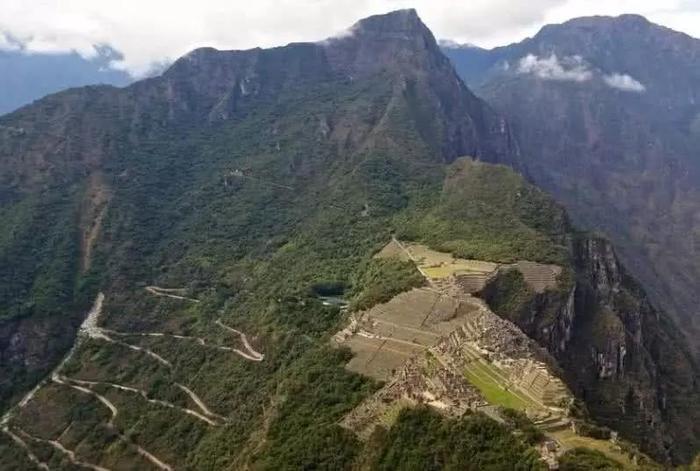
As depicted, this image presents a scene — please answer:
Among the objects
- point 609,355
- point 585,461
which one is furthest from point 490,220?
point 585,461

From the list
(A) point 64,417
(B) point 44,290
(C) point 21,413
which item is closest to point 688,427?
(A) point 64,417

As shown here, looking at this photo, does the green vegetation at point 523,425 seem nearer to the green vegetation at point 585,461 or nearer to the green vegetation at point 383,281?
the green vegetation at point 585,461

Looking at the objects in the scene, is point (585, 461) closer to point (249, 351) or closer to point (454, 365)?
point (454, 365)

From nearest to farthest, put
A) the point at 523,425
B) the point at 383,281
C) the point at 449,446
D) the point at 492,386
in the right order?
the point at 523,425 → the point at 449,446 → the point at 492,386 → the point at 383,281

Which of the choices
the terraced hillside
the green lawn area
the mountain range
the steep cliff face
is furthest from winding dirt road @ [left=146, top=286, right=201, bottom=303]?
the green lawn area

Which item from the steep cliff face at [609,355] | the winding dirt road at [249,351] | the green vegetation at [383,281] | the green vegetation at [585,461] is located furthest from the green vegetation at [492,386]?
the winding dirt road at [249,351]

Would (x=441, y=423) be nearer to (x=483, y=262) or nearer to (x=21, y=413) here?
→ (x=483, y=262)
